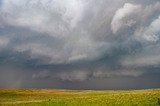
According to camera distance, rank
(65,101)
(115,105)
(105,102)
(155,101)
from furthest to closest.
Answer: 1. (65,101)
2. (105,102)
3. (115,105)
4. (155,101)

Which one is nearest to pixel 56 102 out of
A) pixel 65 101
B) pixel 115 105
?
pixel 65 101

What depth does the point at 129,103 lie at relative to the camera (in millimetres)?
46500

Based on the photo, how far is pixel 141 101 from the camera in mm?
45969

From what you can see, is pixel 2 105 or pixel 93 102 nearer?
pixel 93 102

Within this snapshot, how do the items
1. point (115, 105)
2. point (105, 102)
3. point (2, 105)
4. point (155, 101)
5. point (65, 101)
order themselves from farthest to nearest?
point (2, 105)
point (65, 101)
point (105, 102)
point (115, 105)
point (155, 101)

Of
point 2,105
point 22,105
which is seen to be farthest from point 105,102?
point 2,105

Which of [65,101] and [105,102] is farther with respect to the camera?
[65,101]

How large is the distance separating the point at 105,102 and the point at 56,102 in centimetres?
996

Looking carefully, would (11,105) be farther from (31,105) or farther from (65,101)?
(65,101)

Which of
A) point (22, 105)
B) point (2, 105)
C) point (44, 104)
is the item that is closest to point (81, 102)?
point (44, 104)

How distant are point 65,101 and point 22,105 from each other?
27.1 ft

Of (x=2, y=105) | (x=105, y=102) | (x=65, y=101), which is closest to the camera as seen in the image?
(x=105, y=102)

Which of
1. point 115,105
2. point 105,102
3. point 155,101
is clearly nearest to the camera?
point 155,101

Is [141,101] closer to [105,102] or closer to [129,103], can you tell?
[129,103]
